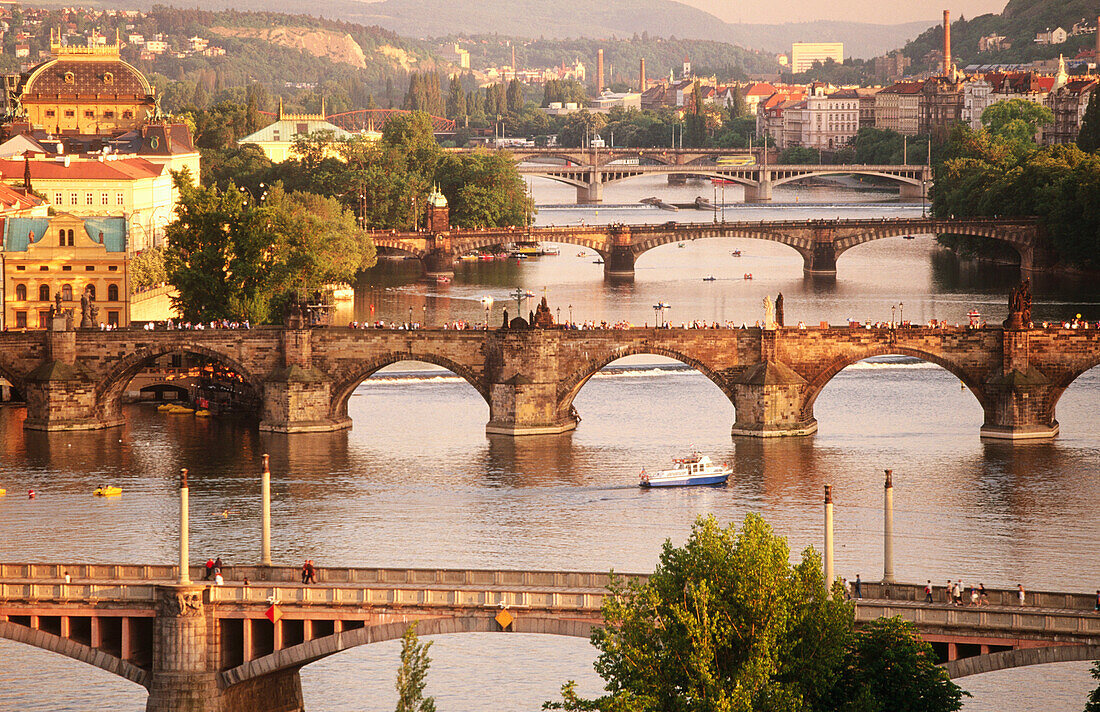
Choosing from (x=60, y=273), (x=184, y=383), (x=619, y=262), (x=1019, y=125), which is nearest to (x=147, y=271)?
(x=60, y=273)

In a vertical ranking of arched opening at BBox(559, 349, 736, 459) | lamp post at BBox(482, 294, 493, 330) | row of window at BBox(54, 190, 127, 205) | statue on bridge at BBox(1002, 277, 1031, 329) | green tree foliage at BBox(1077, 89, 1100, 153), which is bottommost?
arched opening at BBox(559, 349, 736, 459)

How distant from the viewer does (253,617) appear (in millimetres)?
44656

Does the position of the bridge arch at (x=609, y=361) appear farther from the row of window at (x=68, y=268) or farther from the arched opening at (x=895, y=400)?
the row of window at (x=68, y=268)

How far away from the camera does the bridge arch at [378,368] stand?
80812 mm

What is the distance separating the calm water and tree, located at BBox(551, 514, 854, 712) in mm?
9663

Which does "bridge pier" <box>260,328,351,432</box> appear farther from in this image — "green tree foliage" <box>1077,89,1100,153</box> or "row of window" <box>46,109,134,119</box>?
"green tree foliage" <box>1077,89,1100,153</box>

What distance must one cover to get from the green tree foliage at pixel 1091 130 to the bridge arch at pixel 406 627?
122168 millimetres

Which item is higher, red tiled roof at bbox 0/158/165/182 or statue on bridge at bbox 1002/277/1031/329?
red tiled roof at bbox 0/158/165/182

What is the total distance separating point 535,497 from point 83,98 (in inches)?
3842

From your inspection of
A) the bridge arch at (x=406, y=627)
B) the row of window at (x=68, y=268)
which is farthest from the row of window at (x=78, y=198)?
the bridge arch at (x=406, y=627)

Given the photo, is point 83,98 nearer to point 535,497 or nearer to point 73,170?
point 73,170

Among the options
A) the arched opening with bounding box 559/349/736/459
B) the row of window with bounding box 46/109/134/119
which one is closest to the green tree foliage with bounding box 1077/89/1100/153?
the arched opening with bounding box 559/349/736/459

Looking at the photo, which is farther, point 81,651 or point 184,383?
point 184,383

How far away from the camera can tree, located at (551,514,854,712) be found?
3941cm
